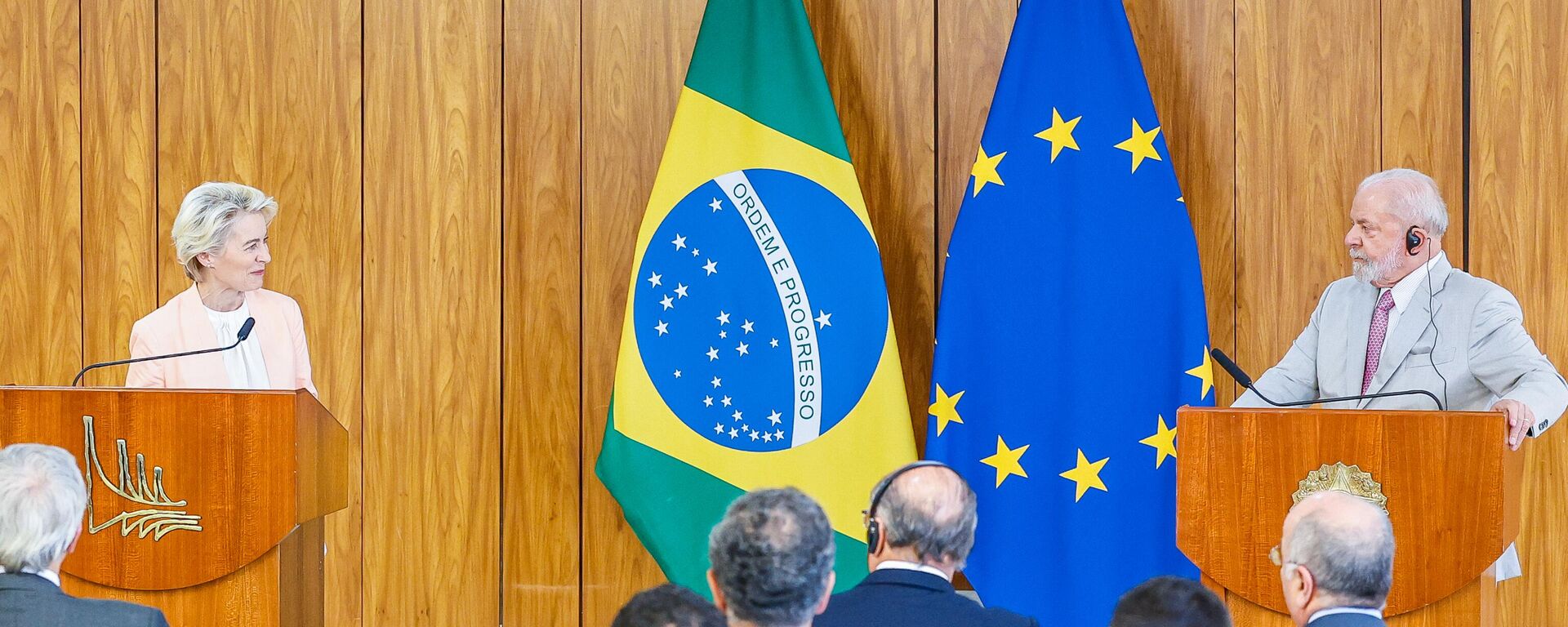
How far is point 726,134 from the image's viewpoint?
447 centimetres

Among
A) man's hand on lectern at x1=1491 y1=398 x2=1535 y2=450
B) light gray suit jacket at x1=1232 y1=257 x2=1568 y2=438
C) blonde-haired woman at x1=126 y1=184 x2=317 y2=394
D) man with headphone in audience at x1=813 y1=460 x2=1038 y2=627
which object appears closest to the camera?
man with headphone in audience at x1=813 y1=460 x2=1038 y2=627

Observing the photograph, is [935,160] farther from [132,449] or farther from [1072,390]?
[132,449]

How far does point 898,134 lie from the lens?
186 inches

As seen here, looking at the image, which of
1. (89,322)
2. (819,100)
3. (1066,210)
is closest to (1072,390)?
(1066,210)

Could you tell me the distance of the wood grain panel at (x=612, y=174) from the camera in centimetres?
472

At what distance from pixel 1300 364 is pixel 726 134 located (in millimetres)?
1807

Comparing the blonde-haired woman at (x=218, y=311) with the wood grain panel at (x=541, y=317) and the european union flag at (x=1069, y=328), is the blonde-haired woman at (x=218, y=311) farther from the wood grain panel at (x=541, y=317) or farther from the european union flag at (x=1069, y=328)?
the european union flag at (x=1069, y=328)

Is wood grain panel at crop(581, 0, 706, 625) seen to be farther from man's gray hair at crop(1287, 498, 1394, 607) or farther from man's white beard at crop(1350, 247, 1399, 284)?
man's gray hair at crop(1287, 498, 1394, 607)

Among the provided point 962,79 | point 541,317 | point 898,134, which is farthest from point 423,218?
point 962,79

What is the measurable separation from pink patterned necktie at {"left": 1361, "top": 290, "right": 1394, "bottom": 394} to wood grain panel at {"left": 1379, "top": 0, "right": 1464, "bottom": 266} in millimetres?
1214

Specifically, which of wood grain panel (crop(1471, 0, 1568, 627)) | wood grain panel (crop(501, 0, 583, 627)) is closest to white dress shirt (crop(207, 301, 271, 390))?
wood grain panel (crop(501, 0, 583, 627))

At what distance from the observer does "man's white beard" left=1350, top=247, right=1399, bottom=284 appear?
11.3 ft

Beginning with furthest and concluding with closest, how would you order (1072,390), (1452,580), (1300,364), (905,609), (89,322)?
1. (89,322)
2. (1072,390)
3. (1300,364)
4. (1452,580)
5. (905,609)

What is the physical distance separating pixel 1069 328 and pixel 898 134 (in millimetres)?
857
